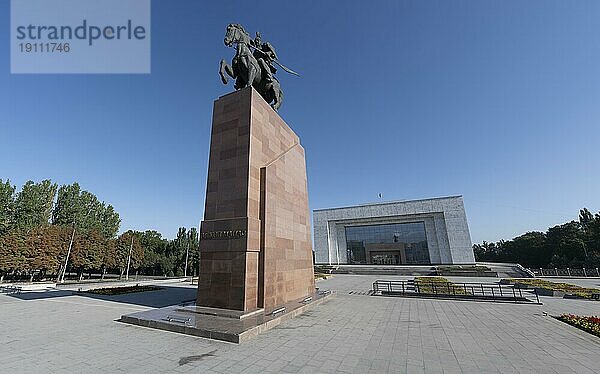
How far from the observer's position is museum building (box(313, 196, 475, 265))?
52.2 m

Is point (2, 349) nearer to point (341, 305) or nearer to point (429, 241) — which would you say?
point (341, 305)

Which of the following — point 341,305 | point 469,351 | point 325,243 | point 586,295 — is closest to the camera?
point 469,351

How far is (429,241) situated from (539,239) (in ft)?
95.8

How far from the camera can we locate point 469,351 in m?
6.64

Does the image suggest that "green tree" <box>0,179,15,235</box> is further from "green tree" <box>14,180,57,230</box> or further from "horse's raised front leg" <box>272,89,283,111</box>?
"horse's raised front leg" <box>272,89,283,111</box>

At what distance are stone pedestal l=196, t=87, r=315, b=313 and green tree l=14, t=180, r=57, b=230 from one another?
38.2 metres

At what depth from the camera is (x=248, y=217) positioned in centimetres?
1047

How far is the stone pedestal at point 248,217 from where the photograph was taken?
1023 cm

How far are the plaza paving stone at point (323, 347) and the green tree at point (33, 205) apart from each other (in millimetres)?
34575

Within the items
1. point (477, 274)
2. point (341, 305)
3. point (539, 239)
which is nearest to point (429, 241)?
point (477, 274)

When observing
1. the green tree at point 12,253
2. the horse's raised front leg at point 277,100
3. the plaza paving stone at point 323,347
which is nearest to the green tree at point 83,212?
the green tree at point 12,253

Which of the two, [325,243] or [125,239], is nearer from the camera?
[125,239]

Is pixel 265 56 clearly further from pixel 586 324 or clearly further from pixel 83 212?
pixel 83 212

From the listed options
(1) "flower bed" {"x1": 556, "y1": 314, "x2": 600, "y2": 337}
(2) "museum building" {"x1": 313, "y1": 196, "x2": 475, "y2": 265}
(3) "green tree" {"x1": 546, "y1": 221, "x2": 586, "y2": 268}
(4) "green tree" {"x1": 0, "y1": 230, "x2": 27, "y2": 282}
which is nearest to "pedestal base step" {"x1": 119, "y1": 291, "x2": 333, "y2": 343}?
(1) "flower bed" {"x1": 556, "y1": 314, "x2": 600, "y2": 337}
